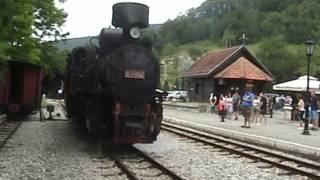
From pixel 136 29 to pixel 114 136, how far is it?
2927 millimetres

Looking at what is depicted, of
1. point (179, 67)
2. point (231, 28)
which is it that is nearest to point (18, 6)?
point (179, 67)

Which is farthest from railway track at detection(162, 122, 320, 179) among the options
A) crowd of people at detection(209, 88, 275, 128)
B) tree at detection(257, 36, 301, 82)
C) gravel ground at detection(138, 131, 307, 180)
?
tree at detection(257, 36, 301, 82)

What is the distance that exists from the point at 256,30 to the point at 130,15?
125 m

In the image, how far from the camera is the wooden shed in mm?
26938

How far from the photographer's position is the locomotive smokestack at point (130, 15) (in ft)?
47.9

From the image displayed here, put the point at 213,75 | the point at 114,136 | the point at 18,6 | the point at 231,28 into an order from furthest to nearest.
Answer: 1. the point at 231,28
2. the point at 213,75
3. the point at 18,6
4. the point at 114,136

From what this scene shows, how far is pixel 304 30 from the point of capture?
399 ft

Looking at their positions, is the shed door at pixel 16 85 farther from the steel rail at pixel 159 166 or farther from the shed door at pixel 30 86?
the steel rail at pixel 159 166

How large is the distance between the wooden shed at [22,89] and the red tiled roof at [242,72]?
70.3 feet

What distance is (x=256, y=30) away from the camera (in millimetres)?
136125

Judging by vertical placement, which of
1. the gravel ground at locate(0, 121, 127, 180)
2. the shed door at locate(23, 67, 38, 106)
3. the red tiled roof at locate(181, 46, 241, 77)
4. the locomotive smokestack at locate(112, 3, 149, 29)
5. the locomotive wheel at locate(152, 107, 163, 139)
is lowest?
the gravel ground at locate(0, 121, 127, 180)

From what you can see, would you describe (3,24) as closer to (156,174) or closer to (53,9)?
(156,174)

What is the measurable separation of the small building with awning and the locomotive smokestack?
3047 cm

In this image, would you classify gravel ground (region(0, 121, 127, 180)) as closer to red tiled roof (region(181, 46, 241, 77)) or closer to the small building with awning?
the small building with awning
